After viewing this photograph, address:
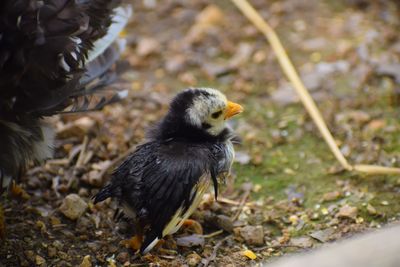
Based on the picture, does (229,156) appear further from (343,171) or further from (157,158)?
(343,171)

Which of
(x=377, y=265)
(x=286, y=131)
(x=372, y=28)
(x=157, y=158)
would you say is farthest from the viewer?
(x=372, y=28)

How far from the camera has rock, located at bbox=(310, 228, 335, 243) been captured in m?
2.69

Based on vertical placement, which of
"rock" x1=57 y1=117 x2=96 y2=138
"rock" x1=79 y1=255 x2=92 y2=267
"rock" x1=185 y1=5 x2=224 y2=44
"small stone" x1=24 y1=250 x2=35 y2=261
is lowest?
"rock" x1=79 y1=255 x2=92 y2=267

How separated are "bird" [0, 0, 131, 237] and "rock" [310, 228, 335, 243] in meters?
1.00

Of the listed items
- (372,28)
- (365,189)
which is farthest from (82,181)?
(372,28)

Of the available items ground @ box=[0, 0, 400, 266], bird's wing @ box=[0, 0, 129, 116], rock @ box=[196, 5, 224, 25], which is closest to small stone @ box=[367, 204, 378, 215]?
ground @ box=[0, 0, 400, 266]

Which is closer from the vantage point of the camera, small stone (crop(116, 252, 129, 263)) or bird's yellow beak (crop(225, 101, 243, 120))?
small stone (crop(116, 252, 129, 263))

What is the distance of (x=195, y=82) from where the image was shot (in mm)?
3857

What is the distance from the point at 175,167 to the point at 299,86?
4.61 ft

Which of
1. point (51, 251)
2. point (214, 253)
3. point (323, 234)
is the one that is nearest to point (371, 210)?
point (323, 234)

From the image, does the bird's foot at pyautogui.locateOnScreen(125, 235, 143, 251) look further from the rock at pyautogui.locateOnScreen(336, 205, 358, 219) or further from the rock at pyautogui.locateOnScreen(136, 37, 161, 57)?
the rock at pyautogui.locateOnScreen(136, 37, 161, 57)

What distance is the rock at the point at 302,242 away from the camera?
8.75 feet

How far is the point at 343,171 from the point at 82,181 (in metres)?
1.17

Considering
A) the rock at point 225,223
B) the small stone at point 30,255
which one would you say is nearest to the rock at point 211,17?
the rock at point 225,223
